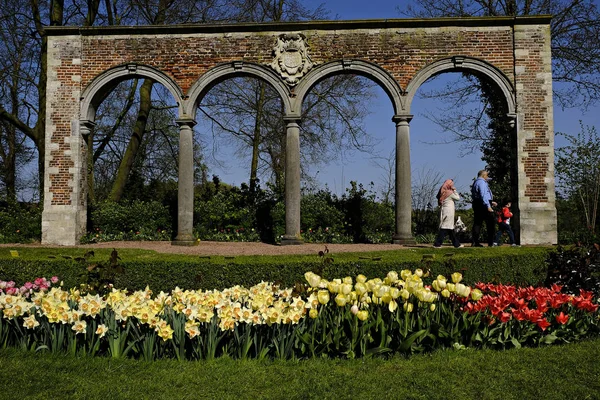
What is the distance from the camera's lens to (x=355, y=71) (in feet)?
39.7

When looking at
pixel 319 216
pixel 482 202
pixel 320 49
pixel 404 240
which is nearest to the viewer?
pixel 482 202

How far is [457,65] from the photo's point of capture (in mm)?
A: 11898

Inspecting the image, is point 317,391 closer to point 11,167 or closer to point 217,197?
point 217,197

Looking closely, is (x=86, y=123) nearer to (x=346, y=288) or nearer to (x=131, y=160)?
(x=131, y=160)

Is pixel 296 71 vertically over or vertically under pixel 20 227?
over

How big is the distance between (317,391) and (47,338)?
2243 mm

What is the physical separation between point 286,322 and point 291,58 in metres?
9.54

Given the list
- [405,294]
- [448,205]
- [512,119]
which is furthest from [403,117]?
[405,294]

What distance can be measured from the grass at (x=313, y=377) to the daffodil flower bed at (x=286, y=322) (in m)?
0.15

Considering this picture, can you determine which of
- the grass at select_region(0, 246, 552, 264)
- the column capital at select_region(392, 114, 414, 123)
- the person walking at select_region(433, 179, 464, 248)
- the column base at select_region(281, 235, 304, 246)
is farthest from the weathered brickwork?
the grass at select_region(0, 246, 552, 264)

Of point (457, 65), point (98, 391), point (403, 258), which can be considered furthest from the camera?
point (457, 65)

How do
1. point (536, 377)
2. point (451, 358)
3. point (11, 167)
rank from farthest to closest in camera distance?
point (11, 167)
point (451, 358)
point (536, 377)

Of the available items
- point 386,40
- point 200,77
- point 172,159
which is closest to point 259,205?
point 200,77

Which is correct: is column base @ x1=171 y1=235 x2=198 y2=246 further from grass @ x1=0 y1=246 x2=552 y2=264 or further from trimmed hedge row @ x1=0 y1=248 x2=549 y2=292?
trimmed hedge row @ x1=0 y1=248 x2=549 y2=292
